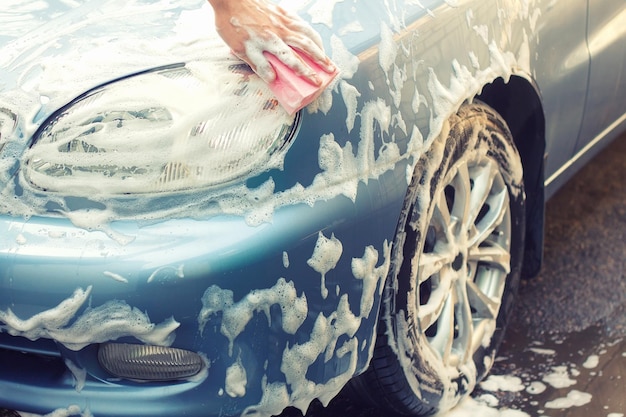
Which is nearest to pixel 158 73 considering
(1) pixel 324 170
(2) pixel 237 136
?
(2) pixel 237 136

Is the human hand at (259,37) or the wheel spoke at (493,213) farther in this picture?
the wheel spoke at (493,213)

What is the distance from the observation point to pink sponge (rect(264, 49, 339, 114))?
5.54 feet

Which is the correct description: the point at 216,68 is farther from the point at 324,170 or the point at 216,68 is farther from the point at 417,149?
the point at 417,149

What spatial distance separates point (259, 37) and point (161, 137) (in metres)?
0.28

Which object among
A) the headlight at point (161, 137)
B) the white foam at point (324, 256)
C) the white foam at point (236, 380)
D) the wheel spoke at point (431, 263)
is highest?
the headlight at point (161, 137)

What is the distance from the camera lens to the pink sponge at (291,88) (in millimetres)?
1688

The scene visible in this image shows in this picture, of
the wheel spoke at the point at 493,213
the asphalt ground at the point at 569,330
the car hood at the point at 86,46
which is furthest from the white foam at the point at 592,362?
the car hood at the point at 86,46

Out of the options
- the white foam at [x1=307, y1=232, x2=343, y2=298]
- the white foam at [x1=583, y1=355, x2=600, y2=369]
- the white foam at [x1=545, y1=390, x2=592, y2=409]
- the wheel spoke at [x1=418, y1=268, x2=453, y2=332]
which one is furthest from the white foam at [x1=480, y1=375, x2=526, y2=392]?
the white foam at [x1=307, y1=232, x2=343, y2=298]

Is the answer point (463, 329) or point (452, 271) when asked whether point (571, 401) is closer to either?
point (463, 329)

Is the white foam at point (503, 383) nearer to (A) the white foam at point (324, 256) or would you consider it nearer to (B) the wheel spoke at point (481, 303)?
(B) the wheel spoke at point (481, 303)

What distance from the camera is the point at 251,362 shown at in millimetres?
1734

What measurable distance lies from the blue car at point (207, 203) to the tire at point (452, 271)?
1 cm

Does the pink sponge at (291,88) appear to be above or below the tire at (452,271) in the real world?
above

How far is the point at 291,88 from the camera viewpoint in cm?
169
